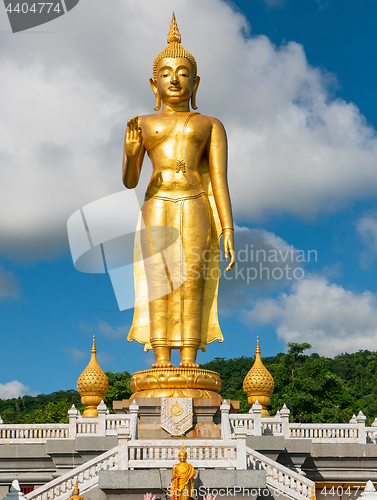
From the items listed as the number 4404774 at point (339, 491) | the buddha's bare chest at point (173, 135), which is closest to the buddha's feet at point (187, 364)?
the number 4404774 at point (339, 491)

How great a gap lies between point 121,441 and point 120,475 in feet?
1.85

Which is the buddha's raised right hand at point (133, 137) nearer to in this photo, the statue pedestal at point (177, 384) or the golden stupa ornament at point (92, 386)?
the statue pedestal at point (177, 384)

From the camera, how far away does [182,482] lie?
1002 centimetres

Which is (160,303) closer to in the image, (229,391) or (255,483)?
(255,483)

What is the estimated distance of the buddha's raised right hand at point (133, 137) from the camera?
13.8 meters

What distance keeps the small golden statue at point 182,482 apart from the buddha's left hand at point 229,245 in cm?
537

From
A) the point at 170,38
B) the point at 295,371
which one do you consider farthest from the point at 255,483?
the point at 295,371

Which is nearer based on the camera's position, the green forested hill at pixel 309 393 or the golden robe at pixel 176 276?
the golden robe at pixel 176 276

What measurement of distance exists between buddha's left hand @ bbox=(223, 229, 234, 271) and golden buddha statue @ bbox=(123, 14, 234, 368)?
2 cm

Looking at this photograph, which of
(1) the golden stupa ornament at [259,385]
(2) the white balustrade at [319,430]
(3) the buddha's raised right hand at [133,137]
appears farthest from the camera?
(1) the golden stupa ornament at [259,385]

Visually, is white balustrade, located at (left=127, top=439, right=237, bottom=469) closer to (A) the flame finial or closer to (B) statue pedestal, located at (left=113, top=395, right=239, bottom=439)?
(B) statue pedestal, located at (left=113, top=395, right=239, bottom=439)

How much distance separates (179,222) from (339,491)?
6.40 meters

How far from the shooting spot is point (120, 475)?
10.6 m

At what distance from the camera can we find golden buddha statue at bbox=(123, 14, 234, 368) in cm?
1473
